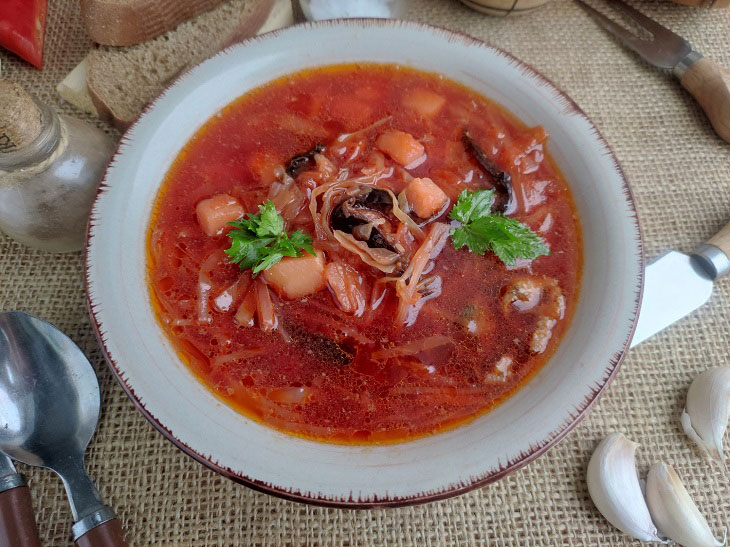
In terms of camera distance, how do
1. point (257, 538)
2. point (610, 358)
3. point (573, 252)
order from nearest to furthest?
1. point (610, 358)
2. point (257, 538)
3. point (573, 252)

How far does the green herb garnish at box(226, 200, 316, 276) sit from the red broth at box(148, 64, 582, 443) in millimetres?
106

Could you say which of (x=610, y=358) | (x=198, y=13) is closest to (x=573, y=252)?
(x=610, y=358)

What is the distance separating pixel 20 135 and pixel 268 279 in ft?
3.75

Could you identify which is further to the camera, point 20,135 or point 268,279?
point 268,279

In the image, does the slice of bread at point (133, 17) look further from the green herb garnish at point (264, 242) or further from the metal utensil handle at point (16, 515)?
the metal utensil handle at point (16, 515)

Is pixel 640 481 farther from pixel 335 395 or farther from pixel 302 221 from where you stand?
pixel 302 221

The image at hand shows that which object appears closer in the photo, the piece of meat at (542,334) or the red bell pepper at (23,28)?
the piece of meat at (542,334)

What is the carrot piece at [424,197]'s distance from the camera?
2666mm

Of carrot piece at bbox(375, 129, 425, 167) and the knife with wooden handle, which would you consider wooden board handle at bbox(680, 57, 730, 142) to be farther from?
carrot piece at bbox(375, 129, 425, 167)

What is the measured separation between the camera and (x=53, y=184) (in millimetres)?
2705

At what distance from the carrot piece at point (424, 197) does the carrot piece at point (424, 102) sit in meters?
0.43

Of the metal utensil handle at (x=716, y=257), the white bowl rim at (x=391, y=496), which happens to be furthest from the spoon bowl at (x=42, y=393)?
the metal utensil handle at (x=716, y=257)

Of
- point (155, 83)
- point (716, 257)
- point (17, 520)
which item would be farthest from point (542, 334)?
point (155, 83)

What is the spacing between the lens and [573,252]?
2.63 meters
